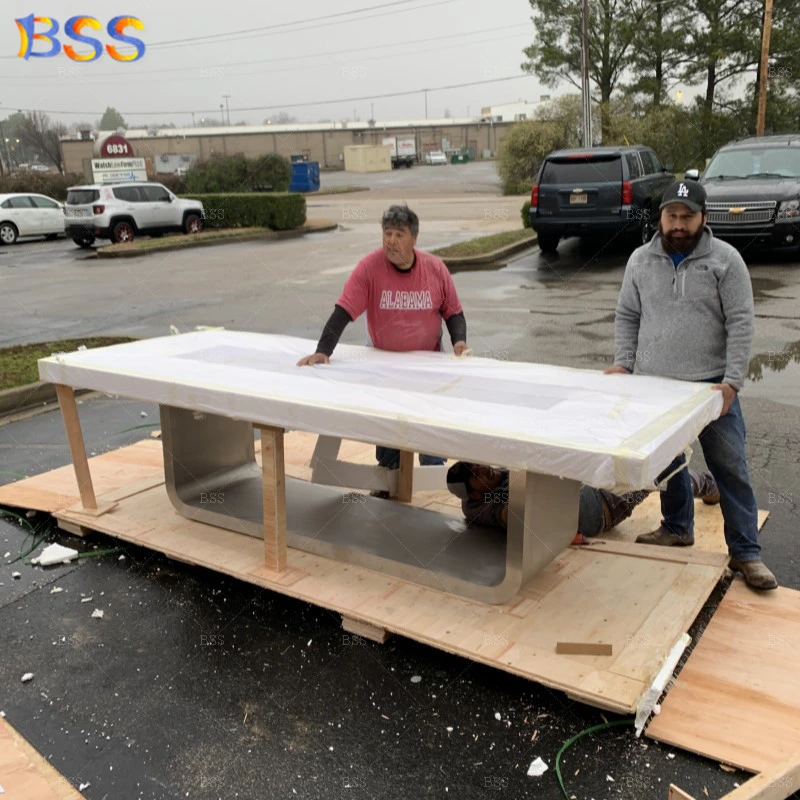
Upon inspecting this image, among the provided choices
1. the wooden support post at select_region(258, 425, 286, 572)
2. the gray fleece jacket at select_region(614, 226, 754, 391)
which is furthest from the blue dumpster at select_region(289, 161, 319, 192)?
the gray fleece jacket at select_region(614, 226, 754, 391)

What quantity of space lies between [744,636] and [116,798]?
2.38m

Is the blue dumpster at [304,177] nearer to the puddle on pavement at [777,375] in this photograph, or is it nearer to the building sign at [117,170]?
the building sign at [117,170]

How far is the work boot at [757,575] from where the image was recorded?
3.48 metres

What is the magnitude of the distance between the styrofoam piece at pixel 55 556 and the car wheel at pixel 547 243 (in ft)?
41.5

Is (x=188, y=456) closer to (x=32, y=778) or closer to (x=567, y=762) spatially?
(x=32, y=778)

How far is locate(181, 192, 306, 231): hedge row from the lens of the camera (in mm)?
24283

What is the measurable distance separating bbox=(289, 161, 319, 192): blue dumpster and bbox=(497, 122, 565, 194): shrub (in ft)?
41.7

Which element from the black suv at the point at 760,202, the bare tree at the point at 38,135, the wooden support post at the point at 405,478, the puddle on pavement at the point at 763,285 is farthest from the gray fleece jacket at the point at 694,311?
the bare tree at the point at 38,135

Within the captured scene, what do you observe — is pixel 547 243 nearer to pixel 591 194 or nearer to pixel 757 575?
pixel 591 194

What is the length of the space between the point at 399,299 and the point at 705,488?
1961 mm

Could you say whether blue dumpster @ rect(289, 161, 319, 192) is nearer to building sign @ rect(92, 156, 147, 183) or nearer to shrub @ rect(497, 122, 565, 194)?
shrub @ rect(497, 122, 565, 194)

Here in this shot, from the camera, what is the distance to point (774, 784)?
232 cm

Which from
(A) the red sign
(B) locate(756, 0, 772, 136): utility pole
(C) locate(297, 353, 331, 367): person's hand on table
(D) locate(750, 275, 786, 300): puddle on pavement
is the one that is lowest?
(D) locate(750, 275, 786, 300): puddle on pavement

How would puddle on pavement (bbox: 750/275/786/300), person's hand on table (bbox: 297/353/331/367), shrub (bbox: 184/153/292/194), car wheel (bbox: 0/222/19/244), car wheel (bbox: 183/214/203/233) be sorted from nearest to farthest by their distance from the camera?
person's hand on table (bbox: 297/353/331/367) < puddle on pavement (bbox: 750/275/786/300) < car wheel (bbox: 0/222/19/244) < car wheel (bbox: 183/214/203/233) < shrub (bbox: 184/153/292/194)
